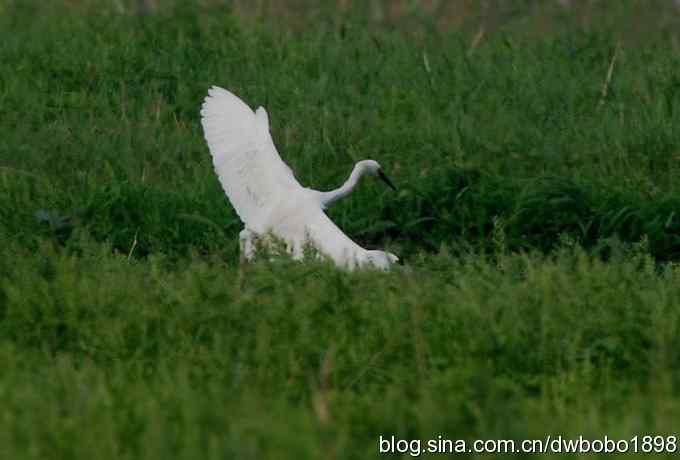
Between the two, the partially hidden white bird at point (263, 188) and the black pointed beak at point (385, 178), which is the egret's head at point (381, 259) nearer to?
the partially hidden white bird at point (263, 188)

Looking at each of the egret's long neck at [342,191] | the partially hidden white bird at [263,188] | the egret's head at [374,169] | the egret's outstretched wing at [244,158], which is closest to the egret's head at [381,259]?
the partially hidden white bird at [263,188]

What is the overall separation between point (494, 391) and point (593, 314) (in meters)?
0.94

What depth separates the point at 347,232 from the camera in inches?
280

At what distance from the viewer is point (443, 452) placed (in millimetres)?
3955

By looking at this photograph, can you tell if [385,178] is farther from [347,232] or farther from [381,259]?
[381,259]

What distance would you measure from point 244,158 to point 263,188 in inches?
8.2

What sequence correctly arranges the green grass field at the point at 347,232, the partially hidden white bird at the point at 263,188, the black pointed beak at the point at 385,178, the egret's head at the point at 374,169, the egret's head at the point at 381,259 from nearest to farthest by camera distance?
1. the green grass field at the point at 347,232
2. the egret's head at the point at 381,259
3. the partially hidden white bird at the point at 263,188
4. the egret's head at the point at 374,169
5. the black pointed beak at the point at 385,178

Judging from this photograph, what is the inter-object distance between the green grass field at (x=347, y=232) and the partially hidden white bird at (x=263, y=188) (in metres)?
0.25

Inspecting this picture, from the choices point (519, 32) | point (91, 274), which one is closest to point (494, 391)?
point (91, 274)

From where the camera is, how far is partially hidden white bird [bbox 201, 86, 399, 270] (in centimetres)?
627

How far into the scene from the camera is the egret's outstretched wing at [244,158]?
263 inches

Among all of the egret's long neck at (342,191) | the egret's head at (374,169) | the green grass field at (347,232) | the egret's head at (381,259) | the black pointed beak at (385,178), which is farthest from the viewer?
the black pointed beak at (385,178)

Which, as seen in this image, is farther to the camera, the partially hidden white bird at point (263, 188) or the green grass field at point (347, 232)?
the partially hidden white bird at point (263, 188)

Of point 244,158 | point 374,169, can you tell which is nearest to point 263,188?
point 244,158
